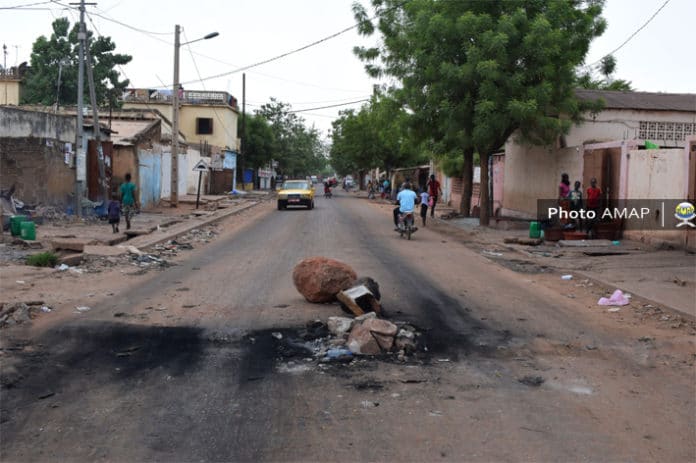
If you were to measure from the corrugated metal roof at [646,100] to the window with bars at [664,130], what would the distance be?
59cm

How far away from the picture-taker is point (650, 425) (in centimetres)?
531

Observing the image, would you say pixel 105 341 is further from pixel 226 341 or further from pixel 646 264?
pixel 646 264

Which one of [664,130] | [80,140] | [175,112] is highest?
→ [175,112]

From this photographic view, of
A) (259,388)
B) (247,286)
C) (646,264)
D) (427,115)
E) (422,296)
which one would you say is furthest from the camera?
(427,115)

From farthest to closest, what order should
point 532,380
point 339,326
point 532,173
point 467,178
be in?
point 467,178 → point 532,173 → point 339,326 → point 532,380

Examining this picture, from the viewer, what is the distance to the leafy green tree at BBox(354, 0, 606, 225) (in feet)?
69.3

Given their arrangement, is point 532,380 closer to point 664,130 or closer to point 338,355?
point 338,355

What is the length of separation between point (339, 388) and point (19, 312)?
4516 millimetres

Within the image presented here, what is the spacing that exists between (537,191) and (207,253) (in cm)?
1461

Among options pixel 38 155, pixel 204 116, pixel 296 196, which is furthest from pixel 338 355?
pixel 204 116

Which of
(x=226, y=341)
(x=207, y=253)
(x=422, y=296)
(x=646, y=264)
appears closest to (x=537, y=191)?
(x=646, y=264)

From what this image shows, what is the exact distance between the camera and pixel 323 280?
9320mm

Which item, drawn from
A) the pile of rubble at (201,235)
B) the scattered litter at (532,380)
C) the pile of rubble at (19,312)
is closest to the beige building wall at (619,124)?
the pile of rubble at (201,235)

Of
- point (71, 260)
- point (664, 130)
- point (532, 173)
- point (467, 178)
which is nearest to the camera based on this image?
point (71, 260)
